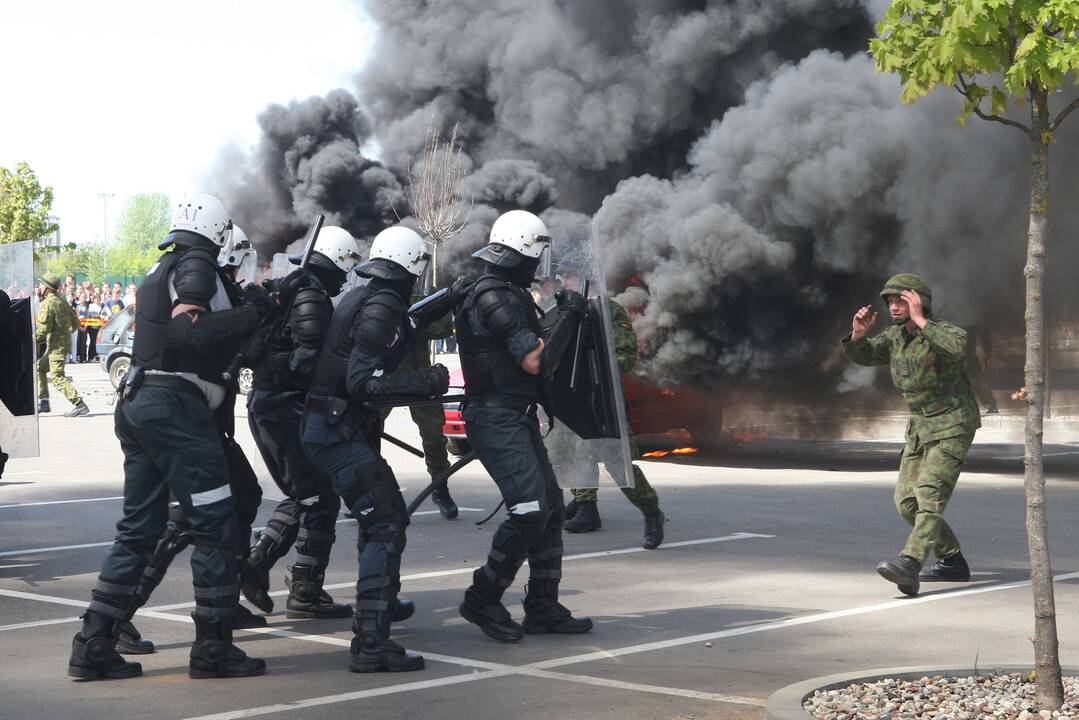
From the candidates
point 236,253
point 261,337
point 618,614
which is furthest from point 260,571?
point 618,614

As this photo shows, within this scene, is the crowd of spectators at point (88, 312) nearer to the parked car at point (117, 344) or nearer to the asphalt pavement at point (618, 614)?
the parked car at point (117, 344)

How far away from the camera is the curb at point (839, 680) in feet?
15.7

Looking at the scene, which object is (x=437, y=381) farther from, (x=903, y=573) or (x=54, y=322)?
(x=54, y=322)

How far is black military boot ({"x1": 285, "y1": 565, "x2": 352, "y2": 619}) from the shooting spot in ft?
23.1

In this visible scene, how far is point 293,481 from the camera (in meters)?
7.04

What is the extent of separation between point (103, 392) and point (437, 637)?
2115cm

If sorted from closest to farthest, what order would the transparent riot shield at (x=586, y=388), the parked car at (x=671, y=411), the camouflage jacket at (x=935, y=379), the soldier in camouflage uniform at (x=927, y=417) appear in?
the transparent riot shield at (x=586, y=388), the soldier in camouflage uniform at (x=927, y=417), the camouflage jacket at (x=935, y=379), the parked car at (x=671, y=411)

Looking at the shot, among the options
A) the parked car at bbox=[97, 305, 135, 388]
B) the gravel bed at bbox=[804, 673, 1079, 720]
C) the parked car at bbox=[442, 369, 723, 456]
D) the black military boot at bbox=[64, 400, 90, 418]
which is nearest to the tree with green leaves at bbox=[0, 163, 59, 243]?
the parked car at bbox=[97, 305, 135, 388]

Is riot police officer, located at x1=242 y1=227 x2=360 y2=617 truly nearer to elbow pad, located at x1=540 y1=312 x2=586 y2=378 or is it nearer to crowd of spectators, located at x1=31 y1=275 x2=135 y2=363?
elbow pad, located at x1=540 y1=312 x2=586 y2=378

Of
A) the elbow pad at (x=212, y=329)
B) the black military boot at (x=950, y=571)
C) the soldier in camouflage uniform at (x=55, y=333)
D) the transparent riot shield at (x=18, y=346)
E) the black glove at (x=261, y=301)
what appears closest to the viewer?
the elbow pad at (x=212, y=329)

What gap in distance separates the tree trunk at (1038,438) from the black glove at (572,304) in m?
2.18

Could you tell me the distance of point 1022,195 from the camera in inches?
637

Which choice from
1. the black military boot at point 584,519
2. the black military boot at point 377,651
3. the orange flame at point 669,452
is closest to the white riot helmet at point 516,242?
the black military boot at point 377,651

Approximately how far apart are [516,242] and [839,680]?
7.88 ft
